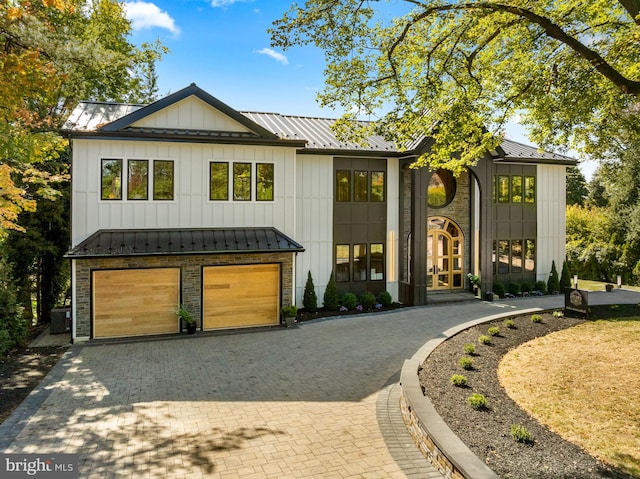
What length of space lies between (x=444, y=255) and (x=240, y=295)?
10709mm

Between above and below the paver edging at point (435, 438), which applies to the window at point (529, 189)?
above

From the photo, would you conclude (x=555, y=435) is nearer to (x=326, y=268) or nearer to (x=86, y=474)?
(x=86, y=474)

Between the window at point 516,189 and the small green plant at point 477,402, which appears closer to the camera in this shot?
the small green plant at point 477,402

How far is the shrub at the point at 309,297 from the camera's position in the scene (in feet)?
55.5

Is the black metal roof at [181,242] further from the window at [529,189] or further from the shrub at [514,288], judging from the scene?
the window at [529,189]

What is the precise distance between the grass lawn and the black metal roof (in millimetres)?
8098

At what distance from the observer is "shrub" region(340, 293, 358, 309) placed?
677 inches

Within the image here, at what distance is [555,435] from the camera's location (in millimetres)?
6449

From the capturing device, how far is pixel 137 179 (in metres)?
13.8

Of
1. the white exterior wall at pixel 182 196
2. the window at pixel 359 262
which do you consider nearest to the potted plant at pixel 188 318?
the white exterior wall at pixel 182 196

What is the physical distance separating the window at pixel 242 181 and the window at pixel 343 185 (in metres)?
4.40

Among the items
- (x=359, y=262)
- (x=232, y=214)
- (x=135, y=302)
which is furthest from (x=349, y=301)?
(x=135, y=302)

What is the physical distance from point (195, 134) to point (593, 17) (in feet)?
38.3

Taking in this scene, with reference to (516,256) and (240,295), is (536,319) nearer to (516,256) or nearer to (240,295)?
(516,256)
